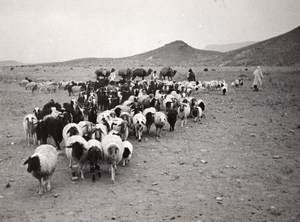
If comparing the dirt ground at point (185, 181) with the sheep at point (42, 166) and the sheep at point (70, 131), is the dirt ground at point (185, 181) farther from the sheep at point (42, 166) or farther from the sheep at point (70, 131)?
the sheep at point (70, 131)

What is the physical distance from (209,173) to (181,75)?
25.2 m

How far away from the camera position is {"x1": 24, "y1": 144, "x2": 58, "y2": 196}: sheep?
6.94 meters

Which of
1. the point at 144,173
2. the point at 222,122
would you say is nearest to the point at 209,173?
the point at 144,173

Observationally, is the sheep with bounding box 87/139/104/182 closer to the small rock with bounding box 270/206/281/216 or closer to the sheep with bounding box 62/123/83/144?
the sheep with bounding box 62/123/83/144

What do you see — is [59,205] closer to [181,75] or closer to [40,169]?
[40,169]

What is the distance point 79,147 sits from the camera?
25.5 ft

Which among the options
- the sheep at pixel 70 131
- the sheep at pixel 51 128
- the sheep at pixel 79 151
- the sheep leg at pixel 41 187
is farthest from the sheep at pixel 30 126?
the sheep leg at pixel 41 187

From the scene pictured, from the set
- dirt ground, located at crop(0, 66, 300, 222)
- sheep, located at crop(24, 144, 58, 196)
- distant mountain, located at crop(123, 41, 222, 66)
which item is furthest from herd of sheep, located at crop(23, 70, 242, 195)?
distant mountain, located at crop(123, 41, 222, 66)

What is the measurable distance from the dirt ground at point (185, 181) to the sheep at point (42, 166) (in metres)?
0.27

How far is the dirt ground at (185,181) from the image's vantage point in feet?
20.3

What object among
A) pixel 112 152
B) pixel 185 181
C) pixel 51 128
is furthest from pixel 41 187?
pixel 185 181

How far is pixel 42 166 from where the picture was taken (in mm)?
7004

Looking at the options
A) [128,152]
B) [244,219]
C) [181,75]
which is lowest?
[244,219]

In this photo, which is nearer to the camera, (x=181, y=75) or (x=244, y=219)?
(x=244, y=219)
